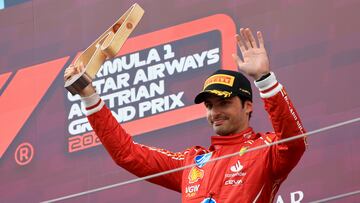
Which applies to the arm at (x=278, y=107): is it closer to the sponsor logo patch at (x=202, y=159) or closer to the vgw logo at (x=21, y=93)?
the sponsor logo patch at (x=202, y=159)

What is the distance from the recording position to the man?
3477 mm

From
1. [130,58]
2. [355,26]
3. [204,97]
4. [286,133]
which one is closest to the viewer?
[286,133]

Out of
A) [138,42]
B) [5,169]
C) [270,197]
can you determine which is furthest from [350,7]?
A: [5,169]

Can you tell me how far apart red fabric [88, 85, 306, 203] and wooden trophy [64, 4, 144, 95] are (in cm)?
12

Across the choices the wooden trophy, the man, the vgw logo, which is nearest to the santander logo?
the man

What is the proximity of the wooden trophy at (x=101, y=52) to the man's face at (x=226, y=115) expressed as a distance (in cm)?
30

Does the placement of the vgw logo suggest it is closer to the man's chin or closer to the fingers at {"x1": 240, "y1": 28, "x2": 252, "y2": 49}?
the man's chin

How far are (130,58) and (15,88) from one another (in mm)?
565

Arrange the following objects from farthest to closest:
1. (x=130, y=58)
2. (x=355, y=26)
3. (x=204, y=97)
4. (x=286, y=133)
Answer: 1. (x=130, y=58)
2. (x=355, y=26)
3. (x=204, y=97)
4. (x=286, y=133)

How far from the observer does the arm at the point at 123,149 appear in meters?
3.72

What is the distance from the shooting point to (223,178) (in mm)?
3607

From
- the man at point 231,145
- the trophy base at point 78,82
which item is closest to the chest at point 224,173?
the man at point 231,145

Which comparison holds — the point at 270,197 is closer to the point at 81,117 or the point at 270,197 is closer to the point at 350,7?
the point at 350,7

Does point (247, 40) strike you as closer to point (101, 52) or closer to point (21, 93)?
point (101, 52)
